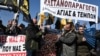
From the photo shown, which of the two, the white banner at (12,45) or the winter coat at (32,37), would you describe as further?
the white banner at (12,45)

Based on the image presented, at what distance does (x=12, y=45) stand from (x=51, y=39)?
4.00 feet

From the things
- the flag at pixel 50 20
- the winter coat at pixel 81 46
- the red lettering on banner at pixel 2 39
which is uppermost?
the flag at pixel 50 20

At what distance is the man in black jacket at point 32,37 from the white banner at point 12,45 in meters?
0.41

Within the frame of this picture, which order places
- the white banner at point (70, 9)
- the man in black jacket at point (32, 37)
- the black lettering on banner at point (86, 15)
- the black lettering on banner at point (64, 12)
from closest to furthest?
1. the man in black jacket at point (32, 37)
2. the white banner at point (70, 9)
3. the black lettering on banner at point (64, 12)
4. the black lettering on banner at point (86, 15)

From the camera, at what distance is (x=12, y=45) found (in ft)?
38.2

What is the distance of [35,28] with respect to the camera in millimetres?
11367

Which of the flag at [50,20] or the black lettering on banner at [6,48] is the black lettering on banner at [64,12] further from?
the black lettering on banner at [6,48]

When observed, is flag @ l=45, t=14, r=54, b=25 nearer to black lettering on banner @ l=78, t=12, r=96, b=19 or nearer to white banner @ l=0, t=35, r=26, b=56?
white banner @ l=0, t=35, r=26, b=56

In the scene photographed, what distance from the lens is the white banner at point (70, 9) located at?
12117 millimetres

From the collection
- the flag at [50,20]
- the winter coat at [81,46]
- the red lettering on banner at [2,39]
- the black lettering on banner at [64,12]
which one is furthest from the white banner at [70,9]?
the red lettering on banner at [2,39]

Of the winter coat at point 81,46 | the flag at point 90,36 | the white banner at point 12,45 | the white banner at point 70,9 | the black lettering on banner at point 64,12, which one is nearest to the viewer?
the white banner at point 12,45

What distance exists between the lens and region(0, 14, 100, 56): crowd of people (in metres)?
11.3

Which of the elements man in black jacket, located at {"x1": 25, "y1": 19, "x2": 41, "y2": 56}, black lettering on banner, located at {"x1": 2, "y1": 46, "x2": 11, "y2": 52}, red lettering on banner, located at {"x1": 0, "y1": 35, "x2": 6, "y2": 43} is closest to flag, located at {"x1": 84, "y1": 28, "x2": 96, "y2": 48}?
man in black jacket, located at {"x1": 25, "y1": 19, "x2": 41, "y2": 56}

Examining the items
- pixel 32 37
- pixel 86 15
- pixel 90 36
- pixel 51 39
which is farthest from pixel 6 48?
pixel 86 15
